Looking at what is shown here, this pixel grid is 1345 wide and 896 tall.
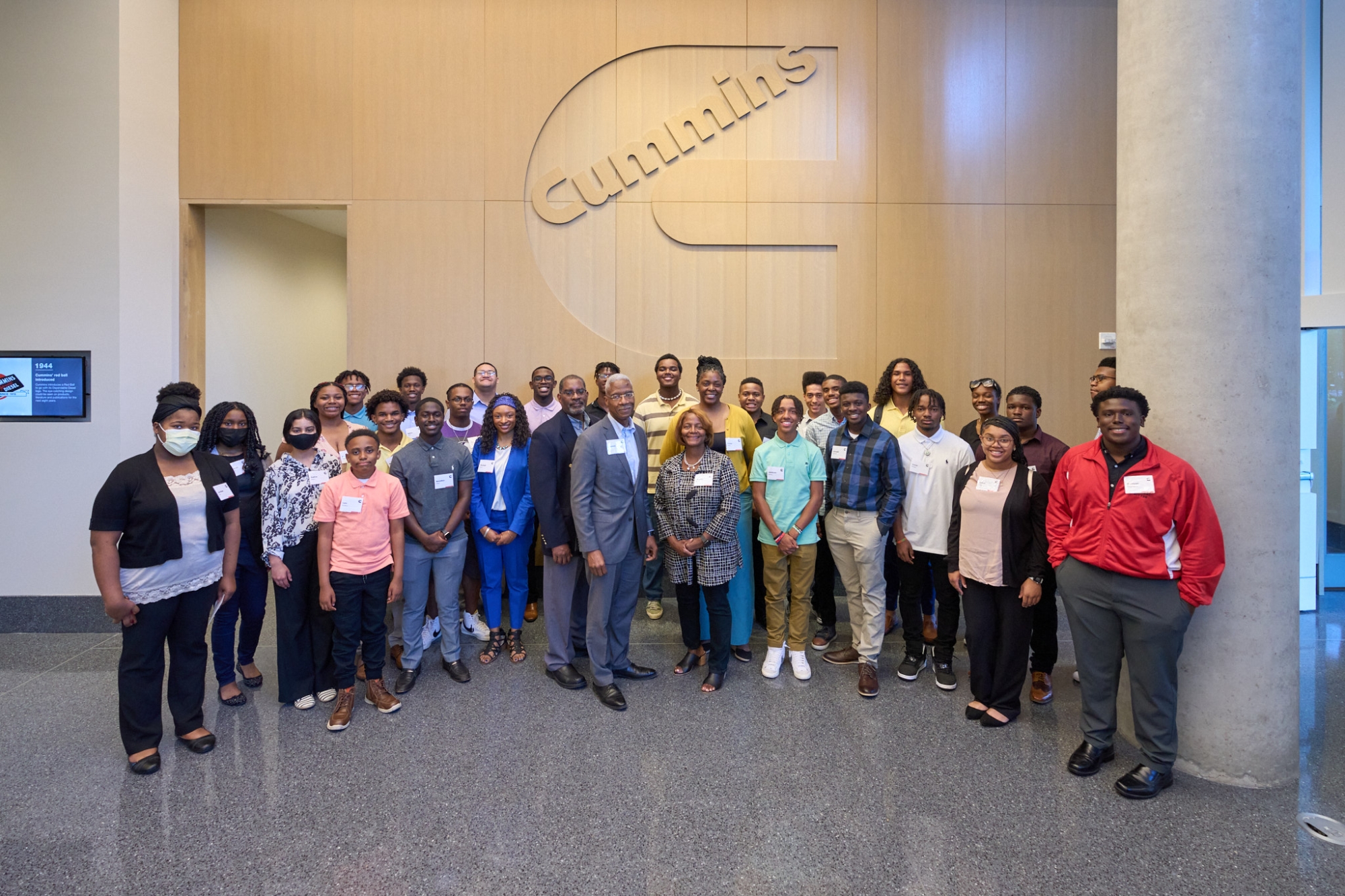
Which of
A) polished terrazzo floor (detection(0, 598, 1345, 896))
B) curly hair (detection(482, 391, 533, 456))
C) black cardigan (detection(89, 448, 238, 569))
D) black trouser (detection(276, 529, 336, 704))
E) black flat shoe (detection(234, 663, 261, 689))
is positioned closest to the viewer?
polished terrazzo floor (detection(0, 598, 1345, 896))

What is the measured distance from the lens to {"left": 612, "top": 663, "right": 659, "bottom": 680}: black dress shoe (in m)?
4.00

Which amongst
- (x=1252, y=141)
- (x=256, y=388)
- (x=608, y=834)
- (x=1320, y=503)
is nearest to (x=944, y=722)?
(x=608, y=834)

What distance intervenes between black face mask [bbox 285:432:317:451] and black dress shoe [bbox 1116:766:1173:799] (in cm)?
411

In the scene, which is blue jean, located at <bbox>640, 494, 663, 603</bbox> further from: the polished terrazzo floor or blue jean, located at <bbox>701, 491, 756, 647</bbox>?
the polished terrazzo floor

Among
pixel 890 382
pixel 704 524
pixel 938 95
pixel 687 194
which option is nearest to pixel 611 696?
pixel 704 524

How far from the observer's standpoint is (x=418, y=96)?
574cm

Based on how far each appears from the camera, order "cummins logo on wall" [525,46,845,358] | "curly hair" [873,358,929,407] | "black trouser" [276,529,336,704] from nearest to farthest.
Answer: "black trouser" [276,529,336,704] → "curly hair" [873,358,929,407] → "cummins logo on wall" [525,46,845,358]

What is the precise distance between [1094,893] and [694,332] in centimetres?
464

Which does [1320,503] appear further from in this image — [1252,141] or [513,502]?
[513,502]

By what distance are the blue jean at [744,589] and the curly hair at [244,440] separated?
2.73 m

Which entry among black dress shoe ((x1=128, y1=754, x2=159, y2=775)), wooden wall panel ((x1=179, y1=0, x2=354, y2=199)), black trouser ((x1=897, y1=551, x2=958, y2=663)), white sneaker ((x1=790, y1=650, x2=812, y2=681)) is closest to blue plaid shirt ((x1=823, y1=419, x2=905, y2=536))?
black trouser ((x1=897, y1=551, x2=958, y2=663))

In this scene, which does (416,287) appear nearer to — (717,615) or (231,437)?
(231,437)

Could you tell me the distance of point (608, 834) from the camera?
2535 mm

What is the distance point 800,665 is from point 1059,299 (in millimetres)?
4190
